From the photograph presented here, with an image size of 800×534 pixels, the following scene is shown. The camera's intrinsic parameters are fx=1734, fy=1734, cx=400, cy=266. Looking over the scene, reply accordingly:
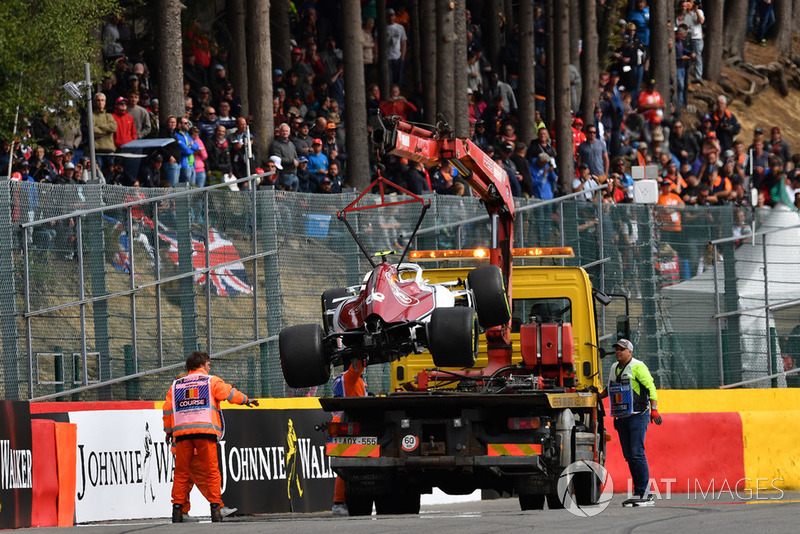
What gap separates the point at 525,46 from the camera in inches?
1375

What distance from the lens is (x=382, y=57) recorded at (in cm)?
3325

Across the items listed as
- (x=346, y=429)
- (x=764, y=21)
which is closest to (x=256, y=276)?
(x=346, y=429)

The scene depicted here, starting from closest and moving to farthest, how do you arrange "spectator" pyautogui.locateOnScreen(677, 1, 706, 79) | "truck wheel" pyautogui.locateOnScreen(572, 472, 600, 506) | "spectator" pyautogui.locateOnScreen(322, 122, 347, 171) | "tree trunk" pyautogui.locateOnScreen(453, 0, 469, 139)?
"truck wheel" pyautogui.locateOnScreen(572, 472, 600, 506), "spectator" pyautogui.locateOnScreen(322, 122, 347, 171), "tree trunk" pyautogui.locateOnScreen(453, 0, 469, 139), "spectator" pyautogui.locateOnScreen(677, 1, 706, 79)

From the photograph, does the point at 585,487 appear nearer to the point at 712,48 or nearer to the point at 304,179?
the point at 304,179

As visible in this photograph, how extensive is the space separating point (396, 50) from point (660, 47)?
10.3m

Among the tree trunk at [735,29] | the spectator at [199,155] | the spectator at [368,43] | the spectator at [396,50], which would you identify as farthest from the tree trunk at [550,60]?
the spectator at [199,155]

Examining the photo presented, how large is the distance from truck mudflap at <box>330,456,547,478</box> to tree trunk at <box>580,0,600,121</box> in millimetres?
23057

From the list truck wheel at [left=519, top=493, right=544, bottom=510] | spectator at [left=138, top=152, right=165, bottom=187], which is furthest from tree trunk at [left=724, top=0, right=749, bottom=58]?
truck wheel at [left=519, top=493, right=544, bottom=510]

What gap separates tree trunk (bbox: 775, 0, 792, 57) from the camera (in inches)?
1994

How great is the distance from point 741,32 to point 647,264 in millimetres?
27137

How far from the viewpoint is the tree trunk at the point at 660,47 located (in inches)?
1604

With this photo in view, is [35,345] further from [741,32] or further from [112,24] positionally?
[741,32]

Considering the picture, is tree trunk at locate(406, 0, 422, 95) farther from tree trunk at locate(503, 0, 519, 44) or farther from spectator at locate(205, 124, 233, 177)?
spectator at locate(205, 124, 233, 177)

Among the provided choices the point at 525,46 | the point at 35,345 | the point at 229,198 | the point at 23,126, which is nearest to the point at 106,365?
the point at 35,345
